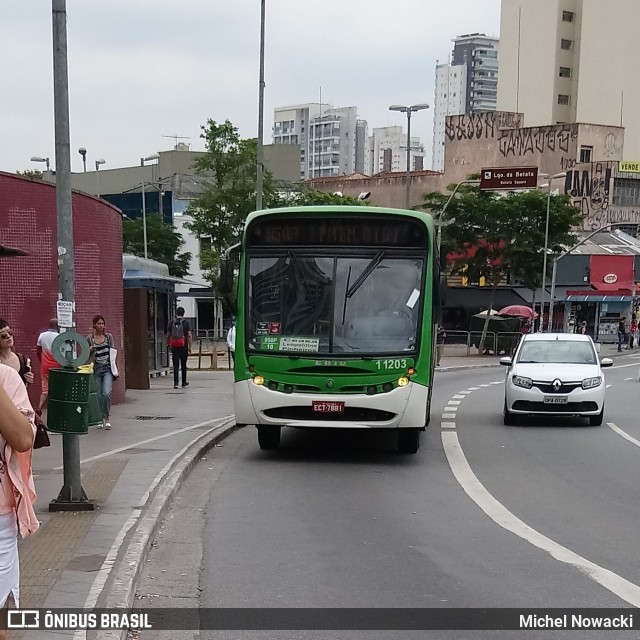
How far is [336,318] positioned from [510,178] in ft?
115

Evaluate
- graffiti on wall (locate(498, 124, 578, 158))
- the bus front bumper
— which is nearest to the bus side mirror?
the bus front bumper

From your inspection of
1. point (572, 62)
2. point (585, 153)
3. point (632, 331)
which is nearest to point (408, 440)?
point (632, 331)

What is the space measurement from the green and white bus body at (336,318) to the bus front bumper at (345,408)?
0.01 meters

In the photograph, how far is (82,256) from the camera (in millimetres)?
19859

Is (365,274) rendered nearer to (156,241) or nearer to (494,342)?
(494,342)

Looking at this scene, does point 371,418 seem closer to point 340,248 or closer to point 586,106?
point 340,248

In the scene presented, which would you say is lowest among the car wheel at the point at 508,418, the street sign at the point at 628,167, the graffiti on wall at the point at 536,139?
the car wheel at the point at 508,418

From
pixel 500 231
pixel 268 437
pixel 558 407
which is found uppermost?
pixel 500 231

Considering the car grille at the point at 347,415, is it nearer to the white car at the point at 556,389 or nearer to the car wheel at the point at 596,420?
the white car at the point at 556,389

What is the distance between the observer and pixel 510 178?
154 ft

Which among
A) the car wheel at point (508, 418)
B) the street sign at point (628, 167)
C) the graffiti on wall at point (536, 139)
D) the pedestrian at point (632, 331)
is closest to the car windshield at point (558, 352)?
the car wheel at point (508, 418)

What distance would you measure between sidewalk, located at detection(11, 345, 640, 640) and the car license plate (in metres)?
1.73

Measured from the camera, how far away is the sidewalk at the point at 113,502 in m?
6.65

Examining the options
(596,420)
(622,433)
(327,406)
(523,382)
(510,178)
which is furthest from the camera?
(510,178)
